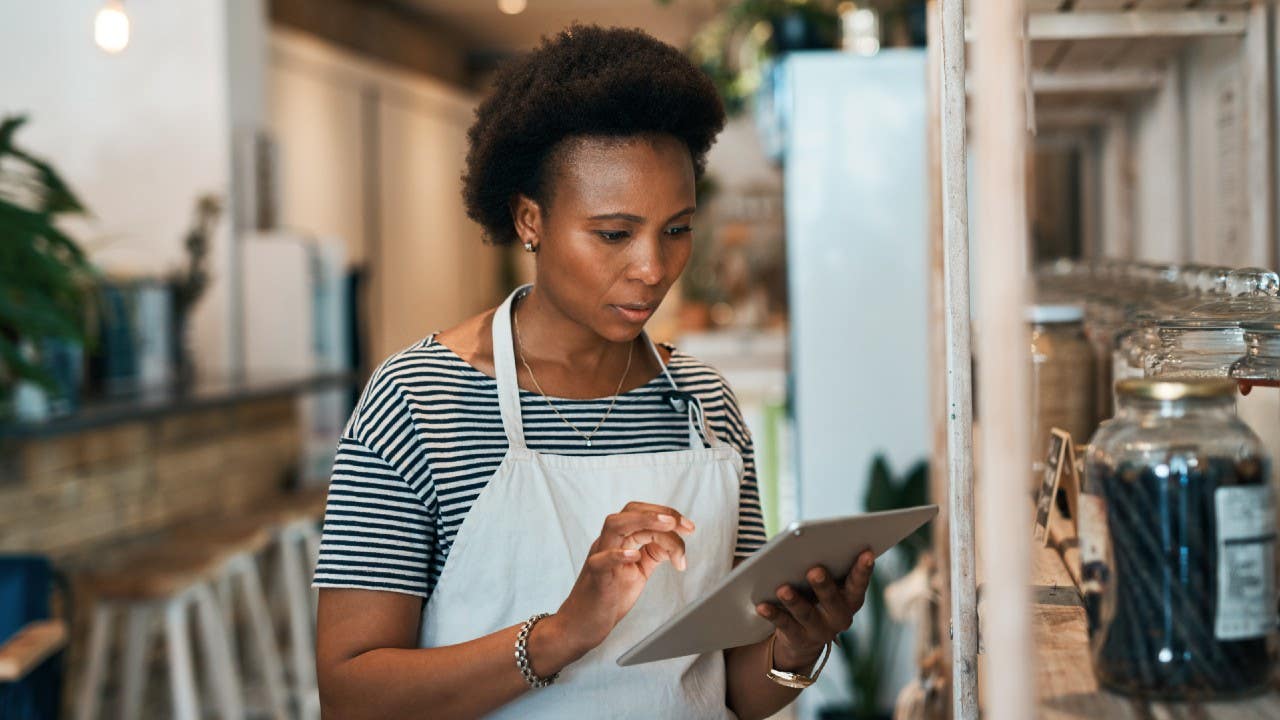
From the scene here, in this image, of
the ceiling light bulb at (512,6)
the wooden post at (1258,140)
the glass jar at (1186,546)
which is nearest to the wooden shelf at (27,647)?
the glass jar at (1186,546)

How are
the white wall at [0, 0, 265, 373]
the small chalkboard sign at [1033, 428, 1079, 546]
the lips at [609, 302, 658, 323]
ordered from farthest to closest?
the white wall at [0, 0, 265, 373], the lips at [609, 302, 658, 323], the small chalkboard sign at [1033, 428, 1079, 546]

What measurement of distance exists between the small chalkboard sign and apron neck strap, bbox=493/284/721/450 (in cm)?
39

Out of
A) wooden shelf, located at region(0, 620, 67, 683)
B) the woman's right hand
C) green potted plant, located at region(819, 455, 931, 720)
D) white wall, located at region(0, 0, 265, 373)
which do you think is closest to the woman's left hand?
the woman's right hand

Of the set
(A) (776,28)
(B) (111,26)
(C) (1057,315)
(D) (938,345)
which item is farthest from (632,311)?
(B) (111,26)

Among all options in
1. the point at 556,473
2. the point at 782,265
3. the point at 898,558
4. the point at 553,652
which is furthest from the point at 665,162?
the point at 782,265

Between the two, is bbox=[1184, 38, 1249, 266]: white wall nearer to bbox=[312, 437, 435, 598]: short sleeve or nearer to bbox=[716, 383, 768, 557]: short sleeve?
bbox=[716, 383, 768, 557]: short sleeve

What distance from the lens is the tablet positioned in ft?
3.42

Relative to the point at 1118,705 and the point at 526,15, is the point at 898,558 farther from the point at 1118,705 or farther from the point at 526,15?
the point at 526,15

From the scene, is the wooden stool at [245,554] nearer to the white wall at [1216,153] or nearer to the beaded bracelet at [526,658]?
the beaded bracelet at [526,658]

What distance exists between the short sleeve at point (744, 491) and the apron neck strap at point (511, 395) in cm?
5

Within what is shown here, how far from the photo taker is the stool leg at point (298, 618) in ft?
12.4

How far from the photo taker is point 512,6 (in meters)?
8.52

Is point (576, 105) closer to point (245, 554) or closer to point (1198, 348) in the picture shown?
point (1198, 348)

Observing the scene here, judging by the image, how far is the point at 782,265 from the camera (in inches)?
292
